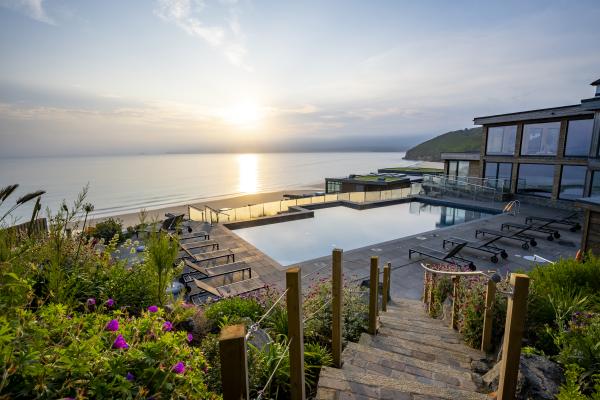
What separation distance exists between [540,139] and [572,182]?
315 cm

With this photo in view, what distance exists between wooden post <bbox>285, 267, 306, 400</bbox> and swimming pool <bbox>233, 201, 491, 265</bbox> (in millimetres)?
8526

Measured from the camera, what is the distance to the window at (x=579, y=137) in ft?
51.6

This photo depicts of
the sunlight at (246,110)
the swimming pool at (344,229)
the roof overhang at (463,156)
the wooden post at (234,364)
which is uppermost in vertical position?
the sunlight at (246,110)

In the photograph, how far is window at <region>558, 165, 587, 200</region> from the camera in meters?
16.1

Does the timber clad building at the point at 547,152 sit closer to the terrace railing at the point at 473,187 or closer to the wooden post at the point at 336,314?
the terrace railing at the point at 473,187

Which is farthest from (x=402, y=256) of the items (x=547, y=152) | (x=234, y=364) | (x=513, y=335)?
(x=547, y=152)

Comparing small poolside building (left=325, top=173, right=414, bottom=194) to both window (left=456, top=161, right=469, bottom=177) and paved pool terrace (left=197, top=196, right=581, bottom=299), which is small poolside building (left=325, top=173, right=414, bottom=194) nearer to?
window (left=456, top=161, right=469, bottom=177)

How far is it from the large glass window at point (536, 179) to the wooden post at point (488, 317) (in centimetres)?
1916

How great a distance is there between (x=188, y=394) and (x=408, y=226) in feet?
51.0

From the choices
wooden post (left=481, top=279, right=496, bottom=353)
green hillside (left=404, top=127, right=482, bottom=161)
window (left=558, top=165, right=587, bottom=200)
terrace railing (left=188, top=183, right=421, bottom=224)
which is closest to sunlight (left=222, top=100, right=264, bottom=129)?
terrace railing (left=188, top=183, right=421, bottom=224)

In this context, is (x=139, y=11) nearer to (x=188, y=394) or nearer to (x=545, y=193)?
(x=188, y=394)

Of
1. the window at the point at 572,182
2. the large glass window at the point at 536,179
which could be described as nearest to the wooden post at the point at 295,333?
the window at the point at 572,182

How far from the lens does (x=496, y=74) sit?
18859 millimetres

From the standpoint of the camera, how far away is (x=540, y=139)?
17.8m
